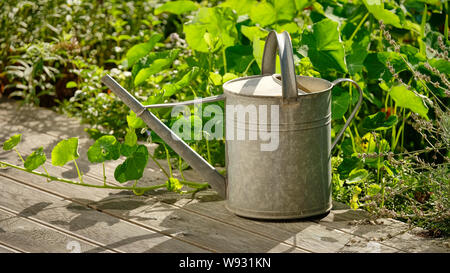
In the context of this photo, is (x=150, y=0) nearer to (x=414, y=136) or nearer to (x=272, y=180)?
(x=414, y=136)

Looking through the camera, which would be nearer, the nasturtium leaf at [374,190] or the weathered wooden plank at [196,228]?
the weathered wooden plank at [196,228]

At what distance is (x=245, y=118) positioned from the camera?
1.82 metres

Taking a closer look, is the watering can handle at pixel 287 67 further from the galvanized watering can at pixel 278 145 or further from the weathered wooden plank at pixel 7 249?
the weathered wooden plank at pixel 7 249

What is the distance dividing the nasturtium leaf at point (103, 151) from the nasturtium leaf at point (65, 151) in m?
0.05

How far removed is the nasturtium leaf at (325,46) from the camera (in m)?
2.06

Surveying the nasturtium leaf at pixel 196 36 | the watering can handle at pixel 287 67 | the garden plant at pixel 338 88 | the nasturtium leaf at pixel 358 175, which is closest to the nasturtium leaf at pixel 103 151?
the garden plant at pixel 338 88

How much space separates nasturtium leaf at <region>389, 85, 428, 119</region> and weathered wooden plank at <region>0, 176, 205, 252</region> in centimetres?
74

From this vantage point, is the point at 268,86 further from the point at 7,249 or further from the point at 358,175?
the point at 7,249

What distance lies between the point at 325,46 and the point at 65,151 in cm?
86

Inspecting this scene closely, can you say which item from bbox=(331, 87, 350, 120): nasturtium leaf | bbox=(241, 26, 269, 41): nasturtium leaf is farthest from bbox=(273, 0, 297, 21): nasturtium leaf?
bbox=(331, 87, 350, 120): nasturtium leaf

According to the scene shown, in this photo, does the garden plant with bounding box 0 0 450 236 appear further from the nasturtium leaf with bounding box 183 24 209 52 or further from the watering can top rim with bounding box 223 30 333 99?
the watering can top rim with bounding box 223 30 333 99

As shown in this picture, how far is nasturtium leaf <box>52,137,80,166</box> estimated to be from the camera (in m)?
2.02

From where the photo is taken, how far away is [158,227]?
1.88 m

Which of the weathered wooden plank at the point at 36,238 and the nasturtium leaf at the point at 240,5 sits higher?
the nasturtium leaf at the point at 240,5
